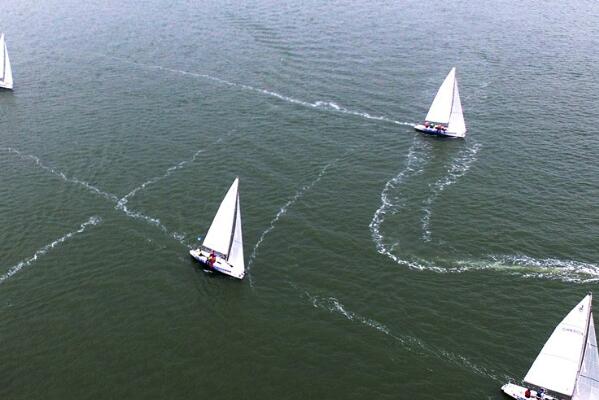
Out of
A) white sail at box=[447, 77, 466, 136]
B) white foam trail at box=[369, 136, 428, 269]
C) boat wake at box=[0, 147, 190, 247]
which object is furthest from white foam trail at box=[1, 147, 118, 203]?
white sail at box=[447, 77, 466, 136]

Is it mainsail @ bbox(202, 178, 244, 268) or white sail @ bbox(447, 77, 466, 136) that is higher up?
white sail @ bbox(447, 77, 466, 136)

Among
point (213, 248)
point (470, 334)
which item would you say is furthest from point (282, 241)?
point (470, 334)

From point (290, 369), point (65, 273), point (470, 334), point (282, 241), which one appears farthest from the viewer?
point (282, 241)

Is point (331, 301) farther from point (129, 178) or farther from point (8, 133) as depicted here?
point (8, 133)

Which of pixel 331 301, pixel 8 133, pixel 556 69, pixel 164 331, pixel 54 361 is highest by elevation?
pixel 556 69

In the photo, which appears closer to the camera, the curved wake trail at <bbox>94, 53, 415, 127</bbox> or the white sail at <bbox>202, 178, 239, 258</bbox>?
the white sail at <bbox>202, 178, 239, 258</bbox>

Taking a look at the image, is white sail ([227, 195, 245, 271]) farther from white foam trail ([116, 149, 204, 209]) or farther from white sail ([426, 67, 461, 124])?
white sail ([426, 67, 461, 124])

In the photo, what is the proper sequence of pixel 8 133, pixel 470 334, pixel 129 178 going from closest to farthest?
1. pixel 470 334
2. pixel 129 178
3. pixel 8 133
